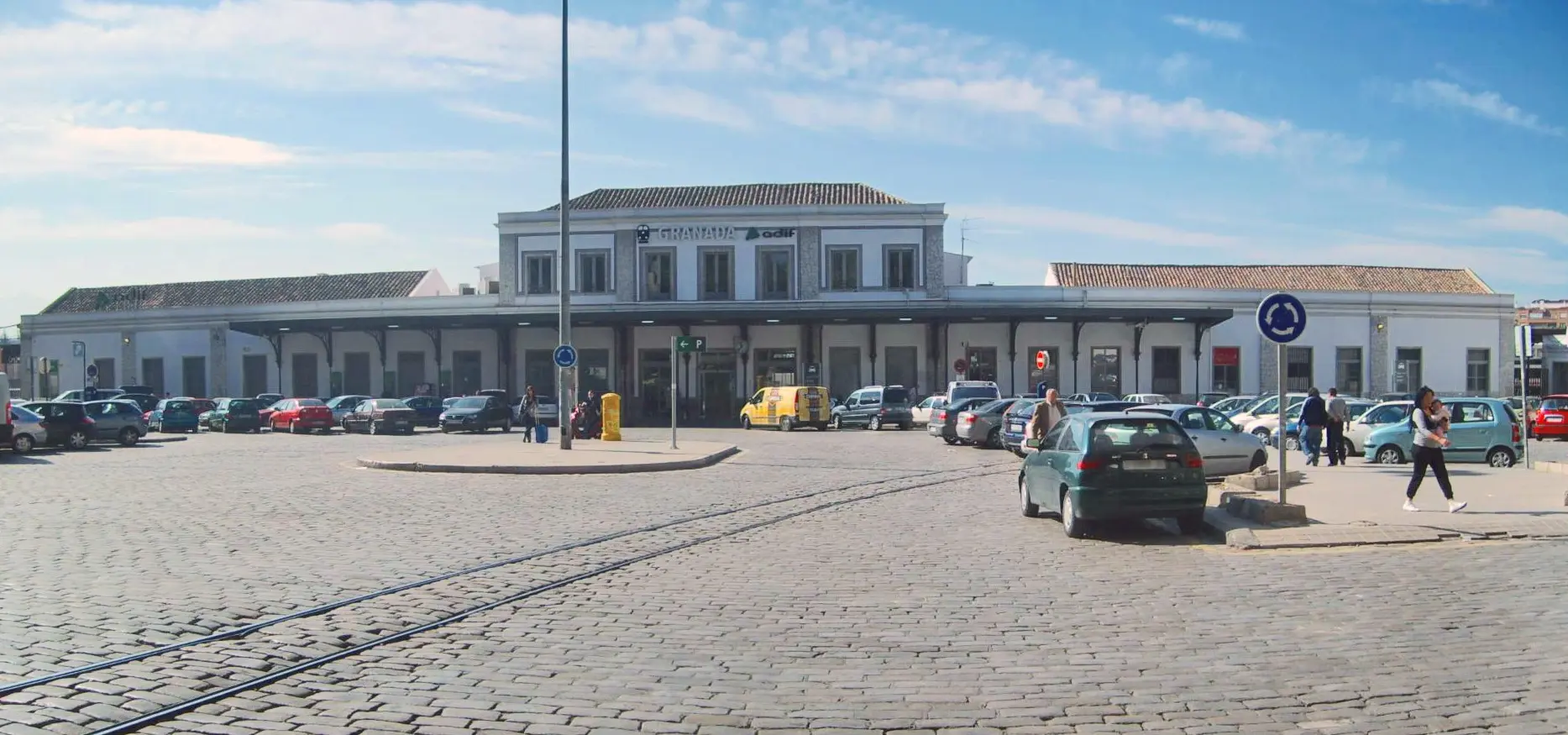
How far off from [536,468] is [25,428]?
16.4 metres

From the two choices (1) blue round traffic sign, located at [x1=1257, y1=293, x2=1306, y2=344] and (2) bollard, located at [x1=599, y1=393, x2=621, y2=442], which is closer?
(1) blue round traffic sign, located at [x1=1257, y1=293, x2=1306, y2=344]

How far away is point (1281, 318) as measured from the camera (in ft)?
44.6

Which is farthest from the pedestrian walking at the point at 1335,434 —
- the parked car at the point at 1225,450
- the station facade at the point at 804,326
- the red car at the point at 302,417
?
the red car at the point at 302,417

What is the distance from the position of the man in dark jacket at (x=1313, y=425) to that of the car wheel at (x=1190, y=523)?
9.05m

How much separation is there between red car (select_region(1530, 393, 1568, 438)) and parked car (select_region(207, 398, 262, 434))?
4342 centimetres

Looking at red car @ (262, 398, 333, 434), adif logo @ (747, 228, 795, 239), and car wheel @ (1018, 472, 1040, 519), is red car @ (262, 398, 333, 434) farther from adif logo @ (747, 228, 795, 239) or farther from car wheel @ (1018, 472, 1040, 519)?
car wheel @ (1018, 472, 1040, 519)

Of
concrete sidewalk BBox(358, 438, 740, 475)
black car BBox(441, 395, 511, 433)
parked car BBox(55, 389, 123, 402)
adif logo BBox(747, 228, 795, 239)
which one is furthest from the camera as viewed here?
adif logo BBox(747, 228, 795, 239)

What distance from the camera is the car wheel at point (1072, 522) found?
41.3ft

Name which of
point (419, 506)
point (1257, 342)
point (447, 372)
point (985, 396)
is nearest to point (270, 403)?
point (447, 372)

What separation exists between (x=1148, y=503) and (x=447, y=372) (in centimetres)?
4747

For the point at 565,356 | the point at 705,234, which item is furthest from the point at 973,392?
the point at 705,234

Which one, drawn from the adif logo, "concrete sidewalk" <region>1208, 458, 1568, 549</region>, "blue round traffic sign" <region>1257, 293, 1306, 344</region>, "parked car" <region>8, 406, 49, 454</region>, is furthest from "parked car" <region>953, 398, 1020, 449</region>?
the adif logo

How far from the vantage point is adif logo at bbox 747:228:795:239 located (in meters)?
54.0

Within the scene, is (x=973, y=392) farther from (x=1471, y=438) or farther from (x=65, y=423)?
(x=65, y=423)
